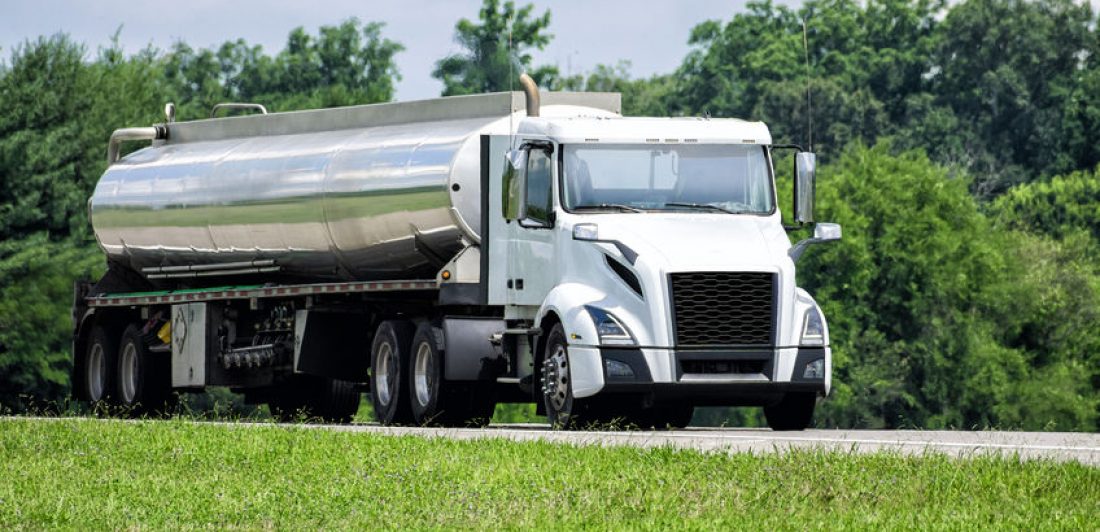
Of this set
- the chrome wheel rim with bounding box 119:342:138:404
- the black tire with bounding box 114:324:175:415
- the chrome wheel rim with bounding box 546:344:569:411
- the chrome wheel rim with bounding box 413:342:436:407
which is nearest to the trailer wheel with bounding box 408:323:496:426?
the chrome wheel rim with bounding box 413:342:436:407

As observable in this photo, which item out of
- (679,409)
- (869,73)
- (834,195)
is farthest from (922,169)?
(679,409)

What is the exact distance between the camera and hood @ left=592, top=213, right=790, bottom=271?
21.2 metres

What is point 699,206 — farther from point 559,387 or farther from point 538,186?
point 559,387

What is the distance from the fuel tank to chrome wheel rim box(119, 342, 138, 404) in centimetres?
110

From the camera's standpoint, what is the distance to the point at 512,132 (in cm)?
2380

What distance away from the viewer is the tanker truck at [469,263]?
21.3 metres

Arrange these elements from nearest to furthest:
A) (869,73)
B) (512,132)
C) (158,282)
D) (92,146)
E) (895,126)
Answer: (512,132) → (158,282) → (92,146) → (895,126) → (869,73)

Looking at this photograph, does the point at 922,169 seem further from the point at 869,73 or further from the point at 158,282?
the point at 158,282

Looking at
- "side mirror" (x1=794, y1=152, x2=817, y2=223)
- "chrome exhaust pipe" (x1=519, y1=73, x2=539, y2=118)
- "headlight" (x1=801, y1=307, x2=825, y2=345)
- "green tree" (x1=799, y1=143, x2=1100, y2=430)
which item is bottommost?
"green tree" (x1=799, y1=143, x2=1100, y2=430)

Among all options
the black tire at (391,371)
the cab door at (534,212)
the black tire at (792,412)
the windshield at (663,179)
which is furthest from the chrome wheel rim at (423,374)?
the black tire at (792,412)

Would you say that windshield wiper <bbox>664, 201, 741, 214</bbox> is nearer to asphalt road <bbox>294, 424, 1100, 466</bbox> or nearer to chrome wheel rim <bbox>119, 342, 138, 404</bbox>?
asphalt road <bbox>294, 424, 1100, 466</bbox>

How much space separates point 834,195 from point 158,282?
53.1m

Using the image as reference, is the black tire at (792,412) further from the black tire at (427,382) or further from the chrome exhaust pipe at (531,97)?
the chrome exhaust pipe at (531,97)

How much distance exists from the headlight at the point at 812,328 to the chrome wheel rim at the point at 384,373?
5.30m
